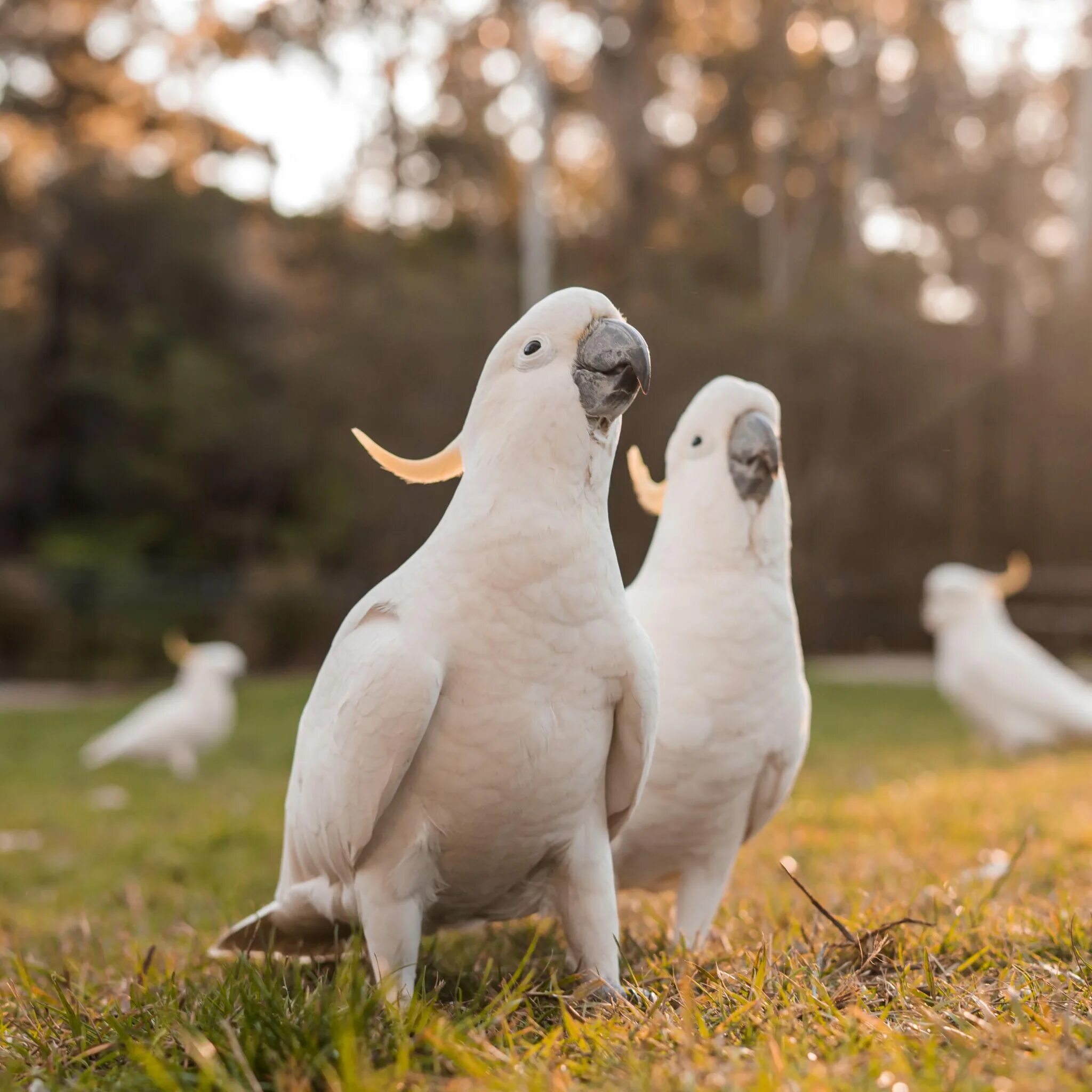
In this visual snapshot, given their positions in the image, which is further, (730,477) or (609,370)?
(730,477)

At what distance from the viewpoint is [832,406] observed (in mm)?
13789

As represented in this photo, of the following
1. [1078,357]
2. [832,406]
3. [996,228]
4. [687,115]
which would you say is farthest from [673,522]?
[996,228]

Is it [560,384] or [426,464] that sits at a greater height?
[560,384]

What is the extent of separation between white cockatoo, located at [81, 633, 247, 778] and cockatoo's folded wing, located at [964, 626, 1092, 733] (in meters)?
4.82

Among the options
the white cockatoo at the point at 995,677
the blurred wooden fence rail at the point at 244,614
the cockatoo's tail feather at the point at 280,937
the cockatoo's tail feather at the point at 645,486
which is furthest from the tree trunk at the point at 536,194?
the cockatoo's tail feather at the point at 280,937

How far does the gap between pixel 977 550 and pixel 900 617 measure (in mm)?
1347

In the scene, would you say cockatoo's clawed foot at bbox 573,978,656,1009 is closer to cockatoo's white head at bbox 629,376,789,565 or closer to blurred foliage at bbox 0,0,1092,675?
cockatoo's white head at bbox 629,376,789,565

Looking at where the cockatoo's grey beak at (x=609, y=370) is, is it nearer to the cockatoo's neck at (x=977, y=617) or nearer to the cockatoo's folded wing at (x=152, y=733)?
the cockatoo's neck at (x=977, y=617)

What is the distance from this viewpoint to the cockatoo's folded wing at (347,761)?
196 centimetres

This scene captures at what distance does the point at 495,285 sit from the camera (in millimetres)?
15148

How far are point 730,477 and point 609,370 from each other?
71 cm

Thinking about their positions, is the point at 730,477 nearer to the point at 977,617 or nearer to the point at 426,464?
the point at 426,464

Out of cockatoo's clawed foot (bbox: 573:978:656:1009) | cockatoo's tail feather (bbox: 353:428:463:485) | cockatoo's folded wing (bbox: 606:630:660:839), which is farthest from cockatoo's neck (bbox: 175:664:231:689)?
cockatoo's clawed foot (bbox: 573:978:656:1009)

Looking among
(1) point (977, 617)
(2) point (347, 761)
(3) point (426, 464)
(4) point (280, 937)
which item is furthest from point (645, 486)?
(1) point (977, 617)
